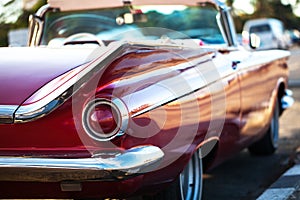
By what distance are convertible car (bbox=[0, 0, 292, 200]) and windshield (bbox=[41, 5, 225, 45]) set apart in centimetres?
89

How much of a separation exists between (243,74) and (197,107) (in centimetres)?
124

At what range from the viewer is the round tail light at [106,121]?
365cm

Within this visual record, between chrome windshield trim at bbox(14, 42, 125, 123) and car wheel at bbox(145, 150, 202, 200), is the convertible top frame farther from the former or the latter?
chrome windshield trim at bbox(14, 42, 125, 123)

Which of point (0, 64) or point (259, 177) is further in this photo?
point (259, 177)

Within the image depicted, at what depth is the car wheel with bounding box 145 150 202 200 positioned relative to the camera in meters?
4.31

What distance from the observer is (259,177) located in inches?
249

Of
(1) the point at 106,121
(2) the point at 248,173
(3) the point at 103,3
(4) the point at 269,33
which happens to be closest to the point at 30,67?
(1) the point at 106,121

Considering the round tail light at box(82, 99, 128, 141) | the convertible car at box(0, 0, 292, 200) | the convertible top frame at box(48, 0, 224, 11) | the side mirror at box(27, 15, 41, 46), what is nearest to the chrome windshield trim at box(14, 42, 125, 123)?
the convertible car at box(0, 0, 292, 200)

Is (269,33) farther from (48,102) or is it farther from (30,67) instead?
(48,102)

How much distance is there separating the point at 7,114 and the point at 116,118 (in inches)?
23.6

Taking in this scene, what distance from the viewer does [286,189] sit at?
5.18 m

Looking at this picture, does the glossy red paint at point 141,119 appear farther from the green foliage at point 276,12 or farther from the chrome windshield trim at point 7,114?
the green foliage at point 276,12

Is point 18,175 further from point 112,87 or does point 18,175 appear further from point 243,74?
point 243,74

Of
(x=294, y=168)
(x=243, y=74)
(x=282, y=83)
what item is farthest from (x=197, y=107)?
(x=282, y=83)
